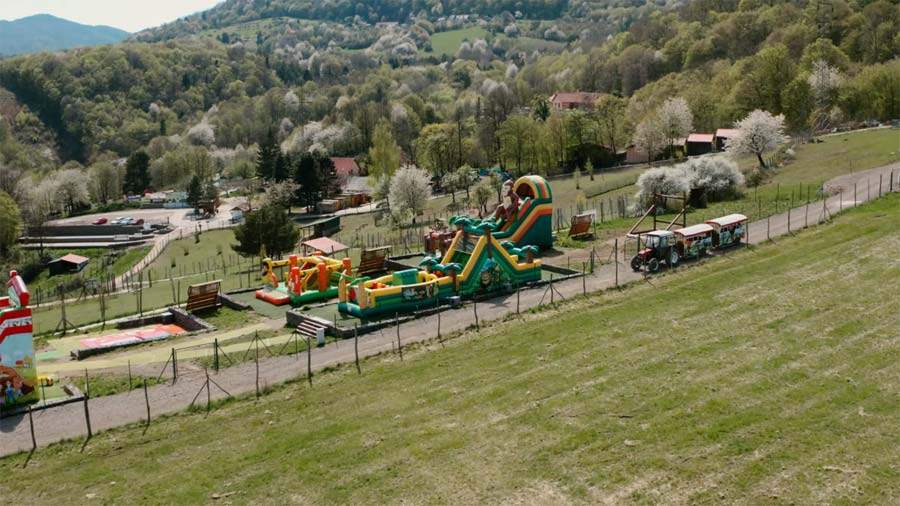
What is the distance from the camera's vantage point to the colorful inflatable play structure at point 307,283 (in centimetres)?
3909

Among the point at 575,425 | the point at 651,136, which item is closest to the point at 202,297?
the point at 575,425


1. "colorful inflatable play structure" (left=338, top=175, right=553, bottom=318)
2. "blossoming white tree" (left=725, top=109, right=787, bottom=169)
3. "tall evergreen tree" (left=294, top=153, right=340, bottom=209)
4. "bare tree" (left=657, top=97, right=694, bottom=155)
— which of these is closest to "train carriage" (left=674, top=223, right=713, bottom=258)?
"colorful inflatable play structure" (left=338, top=175, right=553, bottom=318)

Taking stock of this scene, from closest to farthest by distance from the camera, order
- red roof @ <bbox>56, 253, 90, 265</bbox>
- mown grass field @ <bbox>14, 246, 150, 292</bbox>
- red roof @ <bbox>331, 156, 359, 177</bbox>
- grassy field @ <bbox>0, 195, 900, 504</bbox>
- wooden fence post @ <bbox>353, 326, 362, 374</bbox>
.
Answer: grassy field @ <bbox>0, 195, 900, 504</bbox> → wooden fence post @ <bbox>353, 326, 362, 374</bbox> → mown grass field @ <bbox>14, 246, 150, 292</bbox> → red roof @ <bbox>56, 253, 90, 265</bbox> → red roof @ <bbox>331, 156, 359, 177</bbox>

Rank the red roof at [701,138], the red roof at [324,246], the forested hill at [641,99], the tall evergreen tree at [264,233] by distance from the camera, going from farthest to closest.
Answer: the red roof at [701,138]
the forested hill at [641,99]
the tall evergreen tree at [264,233]
the red roof at [324,246]

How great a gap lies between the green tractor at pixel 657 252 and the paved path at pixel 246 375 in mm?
705

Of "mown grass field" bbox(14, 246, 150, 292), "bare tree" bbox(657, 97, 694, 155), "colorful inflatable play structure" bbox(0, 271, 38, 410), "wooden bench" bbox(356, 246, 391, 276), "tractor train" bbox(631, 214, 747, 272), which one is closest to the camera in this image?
"colorful inflatable play structure" bbox(0, 271, 38, 410)

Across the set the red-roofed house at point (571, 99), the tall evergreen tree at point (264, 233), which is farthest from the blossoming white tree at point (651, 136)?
the red-roofed house at point (571, 99)

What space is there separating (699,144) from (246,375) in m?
70.5

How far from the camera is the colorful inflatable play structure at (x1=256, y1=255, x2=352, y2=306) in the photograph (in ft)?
128

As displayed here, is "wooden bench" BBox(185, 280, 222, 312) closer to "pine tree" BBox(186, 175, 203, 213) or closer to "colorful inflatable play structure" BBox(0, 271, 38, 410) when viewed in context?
"colorful inflatable play structure" BBox(0, 271, 38, 410)

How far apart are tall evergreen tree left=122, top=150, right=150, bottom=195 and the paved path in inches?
4406

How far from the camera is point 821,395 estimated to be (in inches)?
898

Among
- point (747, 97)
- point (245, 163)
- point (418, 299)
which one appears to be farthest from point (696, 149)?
point (245, 163)

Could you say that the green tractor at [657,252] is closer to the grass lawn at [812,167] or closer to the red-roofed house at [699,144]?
the grass lawn at [812,167]
